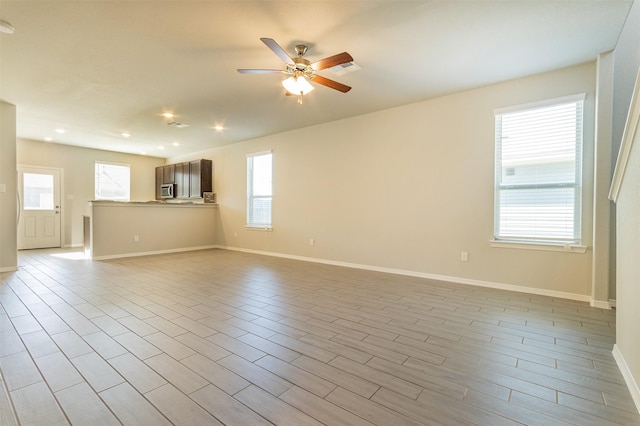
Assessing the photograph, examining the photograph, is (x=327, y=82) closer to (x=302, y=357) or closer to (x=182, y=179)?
(x=302, y=357)

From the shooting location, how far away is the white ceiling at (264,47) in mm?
2359

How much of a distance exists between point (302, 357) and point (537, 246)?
3204 millimetres

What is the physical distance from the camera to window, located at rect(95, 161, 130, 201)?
7949 mm

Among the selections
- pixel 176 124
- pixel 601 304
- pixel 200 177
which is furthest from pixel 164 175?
pixel 601 304

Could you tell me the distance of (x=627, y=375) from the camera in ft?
5.69

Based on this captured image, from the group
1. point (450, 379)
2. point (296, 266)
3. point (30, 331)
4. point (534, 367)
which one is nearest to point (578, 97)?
point (534, 367)

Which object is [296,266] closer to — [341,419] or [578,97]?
[341,419]

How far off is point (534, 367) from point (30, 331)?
3.81 meters

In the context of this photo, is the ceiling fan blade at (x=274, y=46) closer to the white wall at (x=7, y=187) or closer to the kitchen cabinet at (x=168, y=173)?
the white wall at (x=7, y=187)

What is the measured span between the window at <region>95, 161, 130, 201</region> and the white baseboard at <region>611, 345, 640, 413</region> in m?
10.1

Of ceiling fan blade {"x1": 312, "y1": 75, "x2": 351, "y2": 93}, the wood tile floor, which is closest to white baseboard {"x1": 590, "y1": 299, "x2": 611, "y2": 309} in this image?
the wood tile floor

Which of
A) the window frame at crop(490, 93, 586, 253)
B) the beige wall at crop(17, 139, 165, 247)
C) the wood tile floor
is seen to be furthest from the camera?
the beige wall at crop(17, 139, 165, 247)

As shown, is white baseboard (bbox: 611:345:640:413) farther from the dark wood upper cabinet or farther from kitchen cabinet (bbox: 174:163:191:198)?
the dark wood upper cabinet

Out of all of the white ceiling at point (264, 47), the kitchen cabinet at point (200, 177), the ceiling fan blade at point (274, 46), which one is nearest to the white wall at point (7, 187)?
the white ceiling at point (264, 47)
